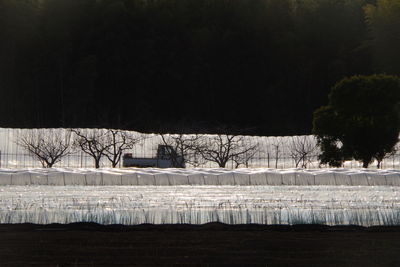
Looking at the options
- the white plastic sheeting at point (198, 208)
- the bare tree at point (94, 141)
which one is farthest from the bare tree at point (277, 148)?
the white plastic sheeting at point (198, 208)

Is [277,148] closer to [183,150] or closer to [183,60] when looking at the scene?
[183,150]

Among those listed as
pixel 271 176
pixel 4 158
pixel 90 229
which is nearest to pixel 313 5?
pixel 4 158

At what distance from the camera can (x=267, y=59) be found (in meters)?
36.8

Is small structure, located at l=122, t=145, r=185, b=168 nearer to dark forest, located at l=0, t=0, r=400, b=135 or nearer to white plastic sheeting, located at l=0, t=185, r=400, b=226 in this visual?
white plastic sheeting, located at l=0, t=185, r=400, b=226

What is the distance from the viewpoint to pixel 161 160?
20797 mm

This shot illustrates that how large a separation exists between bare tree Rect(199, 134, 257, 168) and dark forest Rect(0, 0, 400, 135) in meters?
10.8

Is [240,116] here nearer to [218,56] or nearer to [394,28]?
[218,56]

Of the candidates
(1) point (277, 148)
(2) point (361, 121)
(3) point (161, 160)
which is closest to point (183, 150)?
(3) point (161, 160)

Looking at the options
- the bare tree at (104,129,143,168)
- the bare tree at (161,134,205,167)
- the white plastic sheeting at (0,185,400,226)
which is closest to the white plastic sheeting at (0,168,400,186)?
the white plastic sheeting at (0,185,400,226)

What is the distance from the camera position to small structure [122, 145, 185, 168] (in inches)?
810

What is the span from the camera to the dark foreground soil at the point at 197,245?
7.55m

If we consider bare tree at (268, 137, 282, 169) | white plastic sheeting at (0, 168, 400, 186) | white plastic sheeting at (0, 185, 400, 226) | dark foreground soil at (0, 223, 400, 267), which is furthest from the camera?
bare tree at (268, 137, 282, 169)

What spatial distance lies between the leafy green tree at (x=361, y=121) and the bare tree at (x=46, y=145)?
7.00 m

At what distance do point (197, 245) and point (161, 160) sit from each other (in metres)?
12.3
